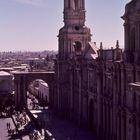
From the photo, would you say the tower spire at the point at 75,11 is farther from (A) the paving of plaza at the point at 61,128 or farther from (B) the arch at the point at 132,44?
(B) the arch at the point at 132,44

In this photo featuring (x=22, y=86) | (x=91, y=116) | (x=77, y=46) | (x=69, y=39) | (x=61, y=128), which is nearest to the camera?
(x=91, y=116)

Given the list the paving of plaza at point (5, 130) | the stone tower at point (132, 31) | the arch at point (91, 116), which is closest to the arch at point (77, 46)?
the arch at point (91, 116)

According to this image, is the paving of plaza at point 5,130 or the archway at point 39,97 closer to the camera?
the paving of plaza at point 5,130

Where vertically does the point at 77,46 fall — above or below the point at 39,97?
above

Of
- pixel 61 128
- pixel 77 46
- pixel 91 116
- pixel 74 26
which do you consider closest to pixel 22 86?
pixel 77 46

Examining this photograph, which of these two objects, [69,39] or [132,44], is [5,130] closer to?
[69,39]

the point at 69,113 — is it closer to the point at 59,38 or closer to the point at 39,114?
the point at 39,114
